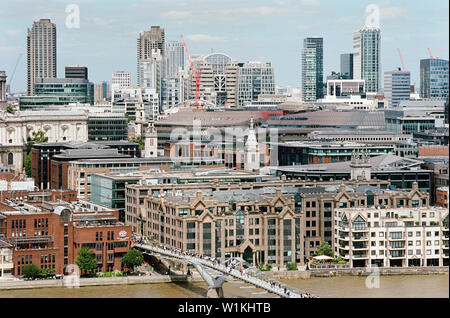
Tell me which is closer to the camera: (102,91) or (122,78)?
(102,91)

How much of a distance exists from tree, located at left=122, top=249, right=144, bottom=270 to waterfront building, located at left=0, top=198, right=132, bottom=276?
0.61 ft

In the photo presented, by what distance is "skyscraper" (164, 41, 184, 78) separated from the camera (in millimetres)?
87875

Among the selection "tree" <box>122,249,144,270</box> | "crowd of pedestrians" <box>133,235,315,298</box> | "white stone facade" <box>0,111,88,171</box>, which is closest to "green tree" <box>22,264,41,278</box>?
"tree" <box>122,249,144,270</box>

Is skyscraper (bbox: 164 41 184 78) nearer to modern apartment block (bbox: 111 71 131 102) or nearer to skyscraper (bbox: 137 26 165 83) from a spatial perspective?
skyscraper (bbox: 137 26 165 83)

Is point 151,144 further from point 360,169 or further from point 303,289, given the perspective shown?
point 303,289

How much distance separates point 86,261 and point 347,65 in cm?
7275

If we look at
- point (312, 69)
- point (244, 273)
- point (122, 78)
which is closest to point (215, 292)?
point (244, 273)

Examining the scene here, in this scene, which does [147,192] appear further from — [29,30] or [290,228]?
[29,30]

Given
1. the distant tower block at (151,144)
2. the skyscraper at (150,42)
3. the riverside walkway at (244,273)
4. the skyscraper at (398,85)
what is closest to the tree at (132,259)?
the riverside walkway at (244,273)

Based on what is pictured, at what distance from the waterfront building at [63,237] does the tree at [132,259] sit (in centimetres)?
19

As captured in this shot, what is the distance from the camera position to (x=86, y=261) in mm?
20781

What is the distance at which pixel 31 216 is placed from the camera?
70.8 feet

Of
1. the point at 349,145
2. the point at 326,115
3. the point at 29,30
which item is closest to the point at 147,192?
the point at 349,145
